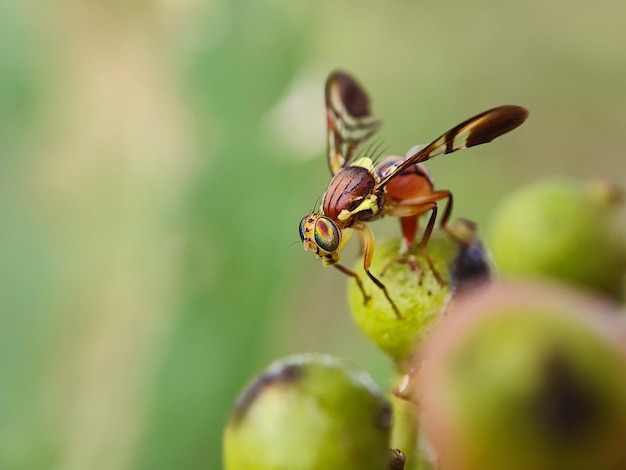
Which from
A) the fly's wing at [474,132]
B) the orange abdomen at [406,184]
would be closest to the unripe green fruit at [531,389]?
the fly's wing at [474,132]

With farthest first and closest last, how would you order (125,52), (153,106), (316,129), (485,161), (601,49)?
(601,49), (485,161), (125,52), (153,106), (316,129)

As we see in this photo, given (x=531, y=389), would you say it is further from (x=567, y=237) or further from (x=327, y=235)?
(x=567, y=237)

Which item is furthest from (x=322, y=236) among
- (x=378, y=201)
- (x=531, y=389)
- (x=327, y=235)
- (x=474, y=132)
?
(x=531, y=389)

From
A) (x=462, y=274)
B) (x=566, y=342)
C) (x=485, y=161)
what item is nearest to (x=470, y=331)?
(x=566, y=342)

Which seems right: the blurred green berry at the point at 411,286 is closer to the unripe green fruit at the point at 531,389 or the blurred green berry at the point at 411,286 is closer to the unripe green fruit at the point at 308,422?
the unripe green fruit at the point at 308,422

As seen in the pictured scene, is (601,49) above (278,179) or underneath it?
A: above

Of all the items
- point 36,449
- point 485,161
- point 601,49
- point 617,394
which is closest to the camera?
point 617,394

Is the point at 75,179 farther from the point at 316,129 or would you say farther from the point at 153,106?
the point at 316,129

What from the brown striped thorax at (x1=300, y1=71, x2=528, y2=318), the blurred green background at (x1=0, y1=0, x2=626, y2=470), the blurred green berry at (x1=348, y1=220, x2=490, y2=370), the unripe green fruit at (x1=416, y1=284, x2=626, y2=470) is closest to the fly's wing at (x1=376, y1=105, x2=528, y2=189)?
the brown striped thorax at (x1=300, y1=71, x2=528, y2=318)
